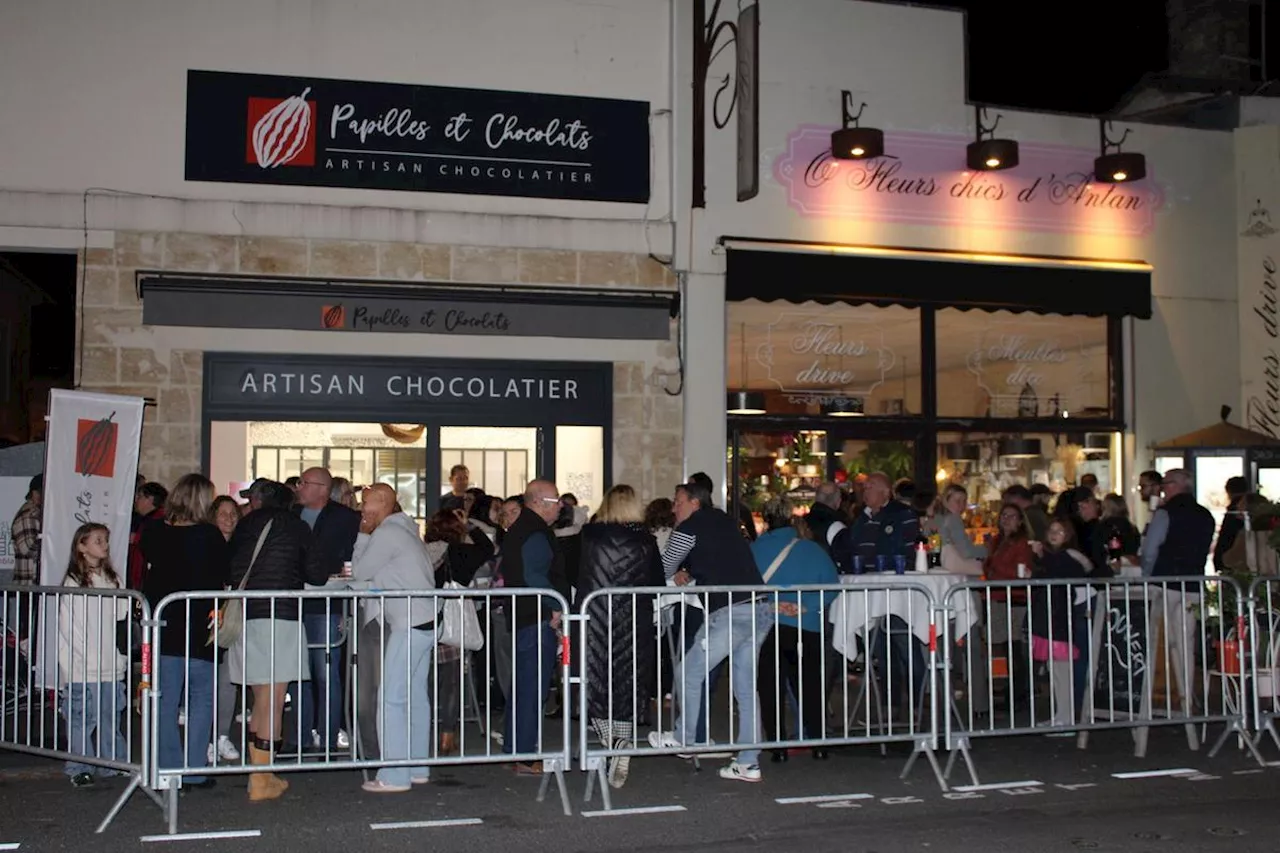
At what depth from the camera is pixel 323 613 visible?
9.85 meters

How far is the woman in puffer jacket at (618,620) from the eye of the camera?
28.9 feet

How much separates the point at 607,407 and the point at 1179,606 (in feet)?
22.6

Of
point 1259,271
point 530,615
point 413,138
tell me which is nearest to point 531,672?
point 530,615

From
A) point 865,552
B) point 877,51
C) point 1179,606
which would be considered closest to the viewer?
point 1179,606

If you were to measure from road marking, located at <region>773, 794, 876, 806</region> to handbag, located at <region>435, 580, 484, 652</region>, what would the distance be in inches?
87.1

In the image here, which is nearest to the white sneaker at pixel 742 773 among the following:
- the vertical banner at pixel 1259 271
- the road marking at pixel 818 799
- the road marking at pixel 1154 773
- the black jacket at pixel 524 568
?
the road marking at pixel 818 799

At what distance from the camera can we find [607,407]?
15.5 meters

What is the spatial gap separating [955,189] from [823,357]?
255 centimetres

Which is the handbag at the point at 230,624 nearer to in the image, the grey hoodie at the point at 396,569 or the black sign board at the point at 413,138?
the grey hoodie at the point at 396,569

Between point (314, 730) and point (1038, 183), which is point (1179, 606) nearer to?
point (314, 730)

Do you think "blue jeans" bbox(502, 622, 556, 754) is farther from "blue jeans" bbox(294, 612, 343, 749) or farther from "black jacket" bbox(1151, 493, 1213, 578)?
"black jacket" bbox(1151, 493, 1213, 578)

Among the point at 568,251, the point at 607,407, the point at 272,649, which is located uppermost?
the point at 568,251

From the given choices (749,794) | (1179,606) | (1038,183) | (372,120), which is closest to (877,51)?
(1038,183)

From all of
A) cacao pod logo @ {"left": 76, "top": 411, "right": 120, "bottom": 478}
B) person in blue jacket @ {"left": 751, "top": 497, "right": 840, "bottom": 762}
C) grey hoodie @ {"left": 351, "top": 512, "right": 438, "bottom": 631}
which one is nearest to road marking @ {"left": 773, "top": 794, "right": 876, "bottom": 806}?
person in blue jacket @ {"left": 751, "top": 497, "right": 840, "bottom": 762}
